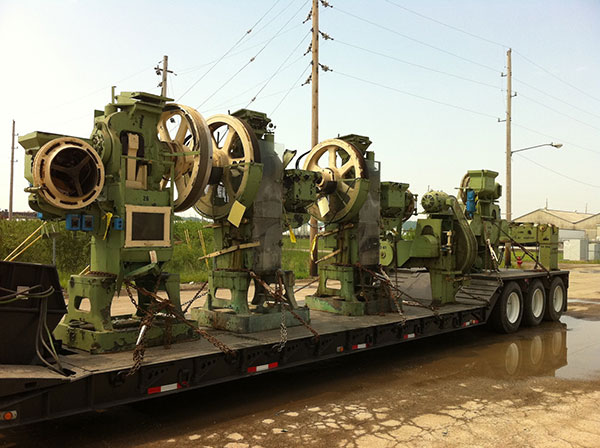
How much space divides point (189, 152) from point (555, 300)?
414 inches

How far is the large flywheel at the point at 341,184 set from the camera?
9.61 metres

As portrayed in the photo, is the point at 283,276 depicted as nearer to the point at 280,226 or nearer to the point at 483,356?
the point at 280,226

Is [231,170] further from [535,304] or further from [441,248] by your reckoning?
[535,304]

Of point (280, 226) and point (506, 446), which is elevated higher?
point (280, 226)

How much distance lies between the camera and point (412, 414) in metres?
6.32

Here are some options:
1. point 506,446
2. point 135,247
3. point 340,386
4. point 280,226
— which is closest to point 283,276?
point 280,226

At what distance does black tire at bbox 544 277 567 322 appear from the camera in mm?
13109

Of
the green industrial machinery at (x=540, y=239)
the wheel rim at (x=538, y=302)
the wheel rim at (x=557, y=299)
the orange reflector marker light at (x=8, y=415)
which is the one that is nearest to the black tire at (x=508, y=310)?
the wheel rim at (x=538, y=302)

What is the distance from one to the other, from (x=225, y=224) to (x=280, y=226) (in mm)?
827

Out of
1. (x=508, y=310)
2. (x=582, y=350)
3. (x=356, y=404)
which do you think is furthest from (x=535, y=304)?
(x=356, y=404)

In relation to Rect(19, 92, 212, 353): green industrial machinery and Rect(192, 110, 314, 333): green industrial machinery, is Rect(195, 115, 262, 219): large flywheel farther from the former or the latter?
Rect(19, 92, 212, 353): green industrial machinery

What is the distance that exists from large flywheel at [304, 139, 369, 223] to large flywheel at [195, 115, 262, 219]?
1947mm

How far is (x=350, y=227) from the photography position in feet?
Answer: 32.6

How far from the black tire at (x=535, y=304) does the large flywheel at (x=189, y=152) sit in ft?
28.1
